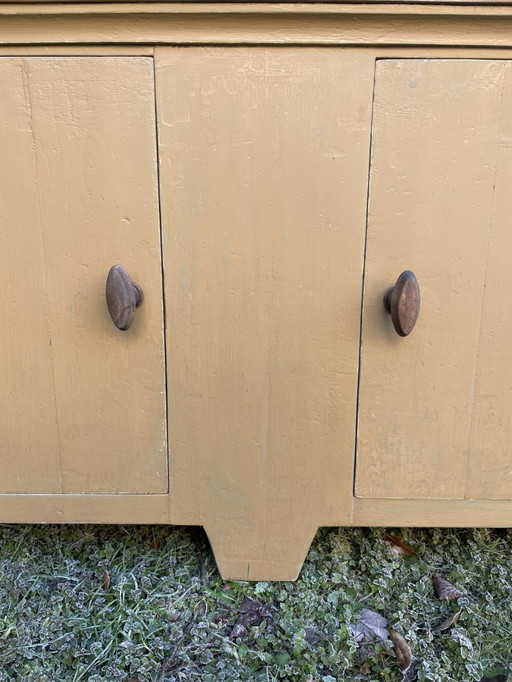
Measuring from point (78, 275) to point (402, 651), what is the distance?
3.40ft

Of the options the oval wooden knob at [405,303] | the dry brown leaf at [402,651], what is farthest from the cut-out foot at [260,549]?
the oval wooden knob at [405,303]

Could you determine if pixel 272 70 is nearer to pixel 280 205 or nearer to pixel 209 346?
pixel 280 205

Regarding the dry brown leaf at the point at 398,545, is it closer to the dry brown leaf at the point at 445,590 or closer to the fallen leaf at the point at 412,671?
the dry brown leaf at the point at 445,590

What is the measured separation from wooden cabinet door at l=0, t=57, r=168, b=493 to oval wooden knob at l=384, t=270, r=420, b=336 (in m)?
0.48

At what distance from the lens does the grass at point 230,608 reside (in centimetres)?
107

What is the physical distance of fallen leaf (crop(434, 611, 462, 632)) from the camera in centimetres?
113

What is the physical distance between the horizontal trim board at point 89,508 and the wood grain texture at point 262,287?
50 mm

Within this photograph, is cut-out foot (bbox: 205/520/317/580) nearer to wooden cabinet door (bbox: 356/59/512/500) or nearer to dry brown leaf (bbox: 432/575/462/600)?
wooden cabinet door (bbox: 356/59/512/500)

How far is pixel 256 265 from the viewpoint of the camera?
106 centimetres

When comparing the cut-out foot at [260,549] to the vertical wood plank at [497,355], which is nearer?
the vertical wood plank at [497,355]

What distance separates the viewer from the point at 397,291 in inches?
40.1

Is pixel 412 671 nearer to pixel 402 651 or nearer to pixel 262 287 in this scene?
pixel 402 651

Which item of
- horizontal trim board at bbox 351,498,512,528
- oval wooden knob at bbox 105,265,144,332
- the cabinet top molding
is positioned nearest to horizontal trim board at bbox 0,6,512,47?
the cabinet top molding

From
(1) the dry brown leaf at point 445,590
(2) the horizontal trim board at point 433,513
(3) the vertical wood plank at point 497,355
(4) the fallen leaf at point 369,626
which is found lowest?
(4) the fallen leaf at point 369,626
